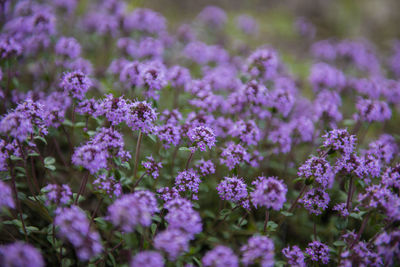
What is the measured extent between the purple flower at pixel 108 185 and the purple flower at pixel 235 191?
130 centimetres

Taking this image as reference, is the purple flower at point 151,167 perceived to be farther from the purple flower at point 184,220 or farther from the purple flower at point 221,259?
the purple flower at point 221,259

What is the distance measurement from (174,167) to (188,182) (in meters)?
1.43

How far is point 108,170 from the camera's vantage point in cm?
359

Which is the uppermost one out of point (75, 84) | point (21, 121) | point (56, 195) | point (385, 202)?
point (75, 84)

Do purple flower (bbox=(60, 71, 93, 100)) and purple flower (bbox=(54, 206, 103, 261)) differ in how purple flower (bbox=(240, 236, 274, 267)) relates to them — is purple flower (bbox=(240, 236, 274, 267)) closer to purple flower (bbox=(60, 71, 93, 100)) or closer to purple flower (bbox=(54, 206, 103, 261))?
purple flower (bbox=(54, 206, 103, 261))

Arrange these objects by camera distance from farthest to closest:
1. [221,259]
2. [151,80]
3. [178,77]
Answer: [178,77] → [151,80] → [221,259]

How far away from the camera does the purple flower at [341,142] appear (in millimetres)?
3732

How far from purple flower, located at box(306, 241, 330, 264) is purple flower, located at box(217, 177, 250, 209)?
970 mm

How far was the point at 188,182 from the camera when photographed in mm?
3750

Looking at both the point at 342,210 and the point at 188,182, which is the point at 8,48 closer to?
the point at 188,182

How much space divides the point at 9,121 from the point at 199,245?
307 cm

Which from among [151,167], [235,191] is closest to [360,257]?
[235,191]

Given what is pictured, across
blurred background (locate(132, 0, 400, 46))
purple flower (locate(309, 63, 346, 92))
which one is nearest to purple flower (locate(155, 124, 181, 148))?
purple flower (locate(309, 63, 346, 92))

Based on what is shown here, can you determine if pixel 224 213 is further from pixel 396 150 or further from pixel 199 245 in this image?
pixel 396 150
